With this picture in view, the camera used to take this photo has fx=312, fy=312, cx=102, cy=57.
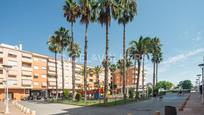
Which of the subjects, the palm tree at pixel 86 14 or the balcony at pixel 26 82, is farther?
the balcony at pixel 26 82

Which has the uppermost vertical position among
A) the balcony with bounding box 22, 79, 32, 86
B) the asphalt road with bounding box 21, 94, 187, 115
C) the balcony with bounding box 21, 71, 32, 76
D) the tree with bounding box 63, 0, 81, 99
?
the tree with bounding box 63, 0, 81, 99

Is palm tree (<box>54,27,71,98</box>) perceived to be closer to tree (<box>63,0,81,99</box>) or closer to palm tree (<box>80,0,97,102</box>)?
tree (<box>63,0,81,99</box>)

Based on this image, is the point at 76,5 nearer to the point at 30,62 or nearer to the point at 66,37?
the point at 66,37

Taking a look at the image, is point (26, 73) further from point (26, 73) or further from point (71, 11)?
point (71, 11)

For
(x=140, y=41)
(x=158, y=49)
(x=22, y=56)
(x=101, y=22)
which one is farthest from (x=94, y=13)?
(x=22, y=56)

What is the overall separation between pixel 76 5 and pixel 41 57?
56.1 meters

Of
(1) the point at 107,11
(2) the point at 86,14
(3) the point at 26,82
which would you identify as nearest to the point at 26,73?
(3) the point at 26,82

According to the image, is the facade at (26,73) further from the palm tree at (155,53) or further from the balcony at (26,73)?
the palm tree at (155,53)

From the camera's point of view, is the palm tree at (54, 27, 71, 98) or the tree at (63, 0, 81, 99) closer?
the tree at (63, 0, 81, 99)

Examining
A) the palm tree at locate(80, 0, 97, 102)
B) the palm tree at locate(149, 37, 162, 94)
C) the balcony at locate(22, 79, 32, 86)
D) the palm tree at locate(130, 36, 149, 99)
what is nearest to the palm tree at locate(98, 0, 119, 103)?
the palm tree at locate(80, 0, 97, 102)

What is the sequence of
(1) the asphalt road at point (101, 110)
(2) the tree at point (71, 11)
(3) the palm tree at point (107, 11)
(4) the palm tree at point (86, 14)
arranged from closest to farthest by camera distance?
(1) the asphalt road at point (101, 110), (3) the palm tree at point (107, 11), (4) the palm tree at point (86, 14), (2) the tree at point (71, 11)

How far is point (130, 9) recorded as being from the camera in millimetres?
52906

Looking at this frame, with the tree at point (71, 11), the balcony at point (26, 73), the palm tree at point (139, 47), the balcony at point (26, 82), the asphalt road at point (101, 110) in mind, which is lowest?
the asphalt road at point (101, 110)

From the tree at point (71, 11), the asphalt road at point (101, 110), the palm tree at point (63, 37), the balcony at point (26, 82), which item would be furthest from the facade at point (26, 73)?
the asphalt road at point (101, 110)
